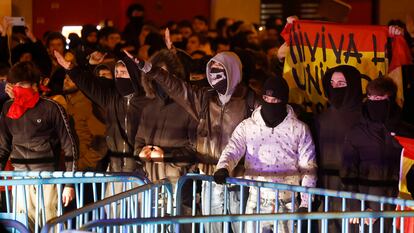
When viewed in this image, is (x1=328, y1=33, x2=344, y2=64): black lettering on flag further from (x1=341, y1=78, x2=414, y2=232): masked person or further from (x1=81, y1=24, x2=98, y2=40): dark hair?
(x1=81, y1=24, x2=98, y2=40): dark hair

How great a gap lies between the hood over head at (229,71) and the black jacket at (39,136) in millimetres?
1400

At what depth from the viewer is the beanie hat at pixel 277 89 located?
10.4 m

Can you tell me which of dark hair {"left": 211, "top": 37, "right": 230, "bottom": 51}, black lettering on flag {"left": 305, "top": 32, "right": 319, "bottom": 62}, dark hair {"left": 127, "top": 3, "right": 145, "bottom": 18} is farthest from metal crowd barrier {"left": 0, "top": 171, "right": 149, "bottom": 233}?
dark hair {"left": 127, "top": 3, "right": 145, "bottom": 18}

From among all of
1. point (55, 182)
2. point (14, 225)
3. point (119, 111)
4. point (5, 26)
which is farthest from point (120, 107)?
point (5, 26)

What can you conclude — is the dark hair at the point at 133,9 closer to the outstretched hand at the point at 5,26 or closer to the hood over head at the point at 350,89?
the outstretched hand at the point at 5,26

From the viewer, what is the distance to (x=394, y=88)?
10.9 metres

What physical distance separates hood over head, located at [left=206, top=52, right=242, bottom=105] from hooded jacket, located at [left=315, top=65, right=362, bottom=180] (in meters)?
0.81

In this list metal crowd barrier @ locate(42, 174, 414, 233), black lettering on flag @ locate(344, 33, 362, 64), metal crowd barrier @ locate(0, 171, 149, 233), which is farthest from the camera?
black lettering on flag @ locate(344, 33, 362, 64)

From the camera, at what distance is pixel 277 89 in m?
10.4

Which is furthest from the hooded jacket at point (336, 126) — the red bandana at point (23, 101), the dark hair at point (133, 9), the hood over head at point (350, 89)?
the dark hair at point (133, 9)

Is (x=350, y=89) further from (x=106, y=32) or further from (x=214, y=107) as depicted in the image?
(x=106, y=32)

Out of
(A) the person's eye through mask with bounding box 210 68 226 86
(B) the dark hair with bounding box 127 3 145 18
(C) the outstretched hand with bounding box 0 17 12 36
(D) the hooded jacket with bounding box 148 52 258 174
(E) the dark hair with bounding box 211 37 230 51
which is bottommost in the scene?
(D) the hooded jacket with bounding box 148 52 258 174

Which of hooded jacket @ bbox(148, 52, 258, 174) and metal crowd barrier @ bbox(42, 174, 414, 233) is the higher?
hooded jacket @ bbox(148, 52, 258, 174)

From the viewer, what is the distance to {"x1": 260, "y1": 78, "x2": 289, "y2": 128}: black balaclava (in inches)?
408
